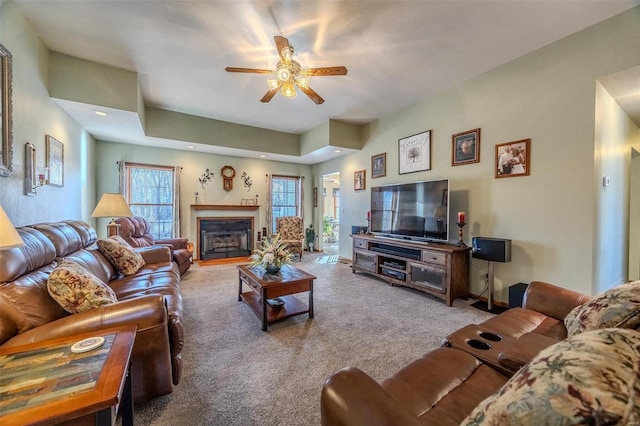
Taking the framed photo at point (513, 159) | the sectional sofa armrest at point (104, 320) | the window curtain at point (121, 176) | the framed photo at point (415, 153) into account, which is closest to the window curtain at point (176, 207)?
the window curtain at point (121, 176)

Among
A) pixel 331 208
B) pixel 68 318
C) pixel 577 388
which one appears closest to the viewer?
pixel 577 388

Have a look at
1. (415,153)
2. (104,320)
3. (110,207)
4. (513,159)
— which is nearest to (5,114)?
(110,207)

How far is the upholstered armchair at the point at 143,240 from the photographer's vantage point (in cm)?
416

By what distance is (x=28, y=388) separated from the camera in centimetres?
88

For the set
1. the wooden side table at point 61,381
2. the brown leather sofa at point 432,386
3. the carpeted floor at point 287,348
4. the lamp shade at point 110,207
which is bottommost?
the carpeted floor at point 287,348

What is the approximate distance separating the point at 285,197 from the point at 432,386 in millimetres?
6285

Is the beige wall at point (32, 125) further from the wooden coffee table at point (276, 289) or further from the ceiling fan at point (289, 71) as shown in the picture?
the wooden coffee table at point (276, 289)

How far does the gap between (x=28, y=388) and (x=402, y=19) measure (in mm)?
3274

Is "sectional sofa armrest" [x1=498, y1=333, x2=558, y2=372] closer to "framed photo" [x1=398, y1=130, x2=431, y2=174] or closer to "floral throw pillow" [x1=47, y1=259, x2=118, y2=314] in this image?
"floral throw pillow" [x1=47, y1=259, x2=118, y2=314]

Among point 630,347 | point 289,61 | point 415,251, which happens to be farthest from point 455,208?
point 630,347

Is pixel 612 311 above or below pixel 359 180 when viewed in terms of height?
below

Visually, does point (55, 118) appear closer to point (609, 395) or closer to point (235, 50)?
point (235, 50)

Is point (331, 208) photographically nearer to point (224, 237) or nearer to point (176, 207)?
point (224, 237)

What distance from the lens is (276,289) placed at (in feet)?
8.50
